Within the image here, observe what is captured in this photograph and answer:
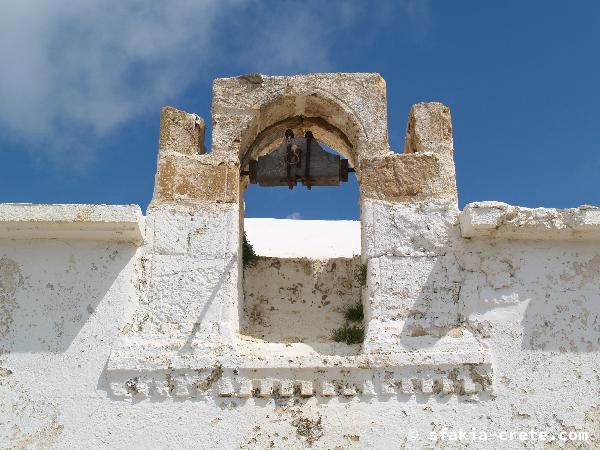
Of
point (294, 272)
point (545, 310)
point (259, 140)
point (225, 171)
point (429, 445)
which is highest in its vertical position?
point (259, 140)

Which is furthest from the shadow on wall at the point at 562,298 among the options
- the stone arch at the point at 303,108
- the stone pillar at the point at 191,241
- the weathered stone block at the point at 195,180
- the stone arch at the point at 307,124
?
the weathered stone block at the point at 195,180

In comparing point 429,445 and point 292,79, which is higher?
Answer: point 292,79

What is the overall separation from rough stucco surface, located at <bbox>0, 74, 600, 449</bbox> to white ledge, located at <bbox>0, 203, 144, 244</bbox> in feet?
0.11

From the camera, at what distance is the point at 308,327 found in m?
4.81

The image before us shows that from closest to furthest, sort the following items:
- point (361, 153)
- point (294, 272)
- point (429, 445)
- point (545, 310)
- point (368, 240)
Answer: point (429, 445) < point (545, 310) < point (368, 240) < point (361, 153) < point (294, 272)

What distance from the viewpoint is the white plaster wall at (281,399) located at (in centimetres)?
384

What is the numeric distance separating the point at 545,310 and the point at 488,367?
542mm

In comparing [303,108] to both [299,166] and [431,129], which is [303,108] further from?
[431,129]

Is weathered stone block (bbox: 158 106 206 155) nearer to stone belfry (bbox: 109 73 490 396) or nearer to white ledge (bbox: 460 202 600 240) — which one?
stone belfry (bbox: 109 73 490 396)

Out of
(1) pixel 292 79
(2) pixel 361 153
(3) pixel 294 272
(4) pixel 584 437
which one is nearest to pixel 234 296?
(3) pixel 294 272

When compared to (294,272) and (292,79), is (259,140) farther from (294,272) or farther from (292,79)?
(294,272)

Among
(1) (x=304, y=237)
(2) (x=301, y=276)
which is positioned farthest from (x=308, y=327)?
(1) (x=304, y=237)

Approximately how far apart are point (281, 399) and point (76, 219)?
1666mm

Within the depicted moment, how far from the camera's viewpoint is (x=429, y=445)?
3785 mm
